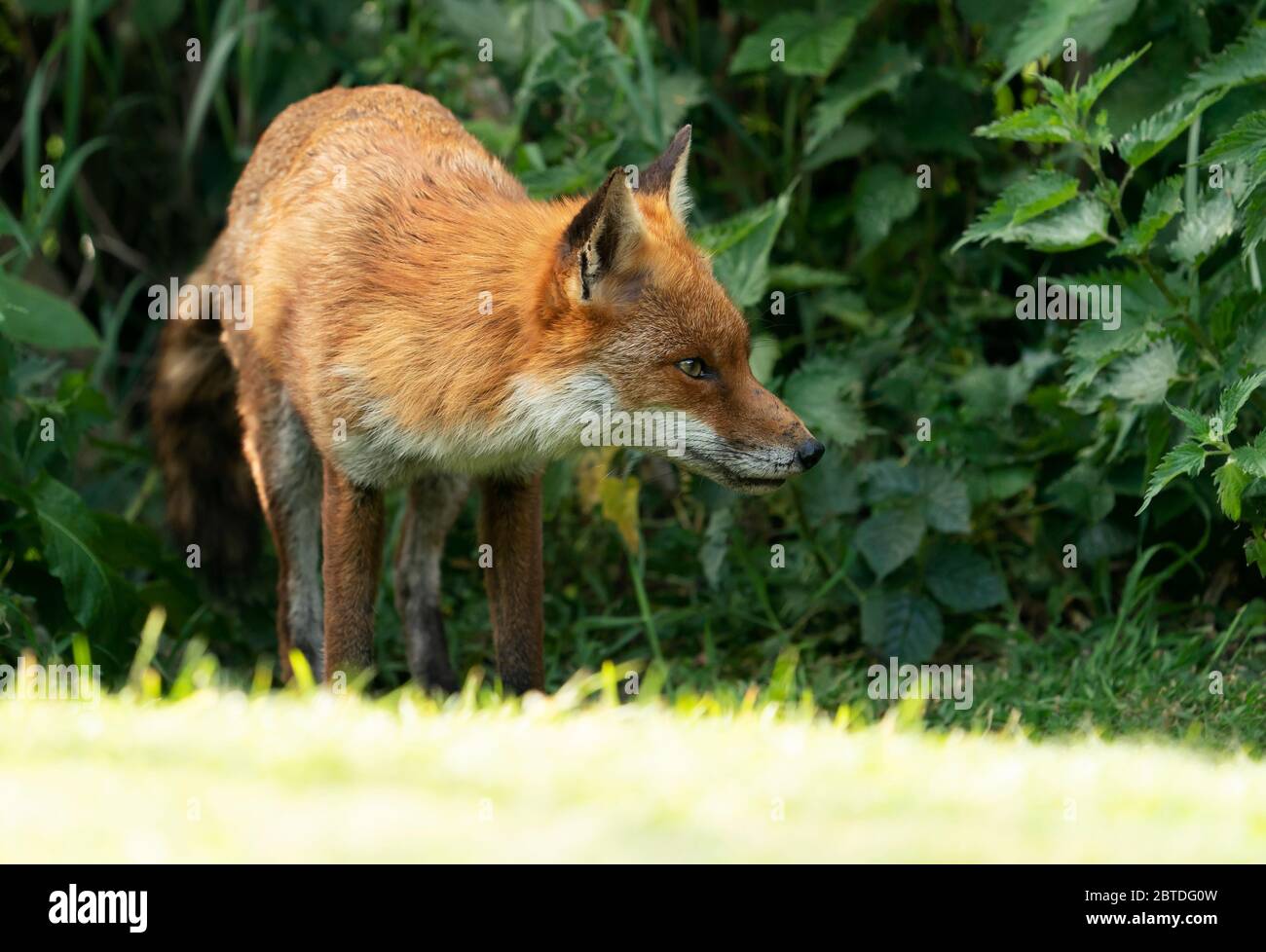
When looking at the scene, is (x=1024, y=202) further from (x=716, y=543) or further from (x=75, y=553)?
(x=75, y=553)

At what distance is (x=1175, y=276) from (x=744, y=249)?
1.58 metres

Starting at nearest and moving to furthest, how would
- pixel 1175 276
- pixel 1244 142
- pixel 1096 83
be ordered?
pixel 1244 142
pixel 1096 83
pixel 1175 276

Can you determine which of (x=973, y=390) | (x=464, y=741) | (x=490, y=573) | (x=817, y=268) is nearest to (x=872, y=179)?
(x=817, y=268)

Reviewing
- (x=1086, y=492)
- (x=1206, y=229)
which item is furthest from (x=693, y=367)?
(x=1086, y=492)

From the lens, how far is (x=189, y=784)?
3.01 metres

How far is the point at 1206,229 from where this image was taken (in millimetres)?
4973

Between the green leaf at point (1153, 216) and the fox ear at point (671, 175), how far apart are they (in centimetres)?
145

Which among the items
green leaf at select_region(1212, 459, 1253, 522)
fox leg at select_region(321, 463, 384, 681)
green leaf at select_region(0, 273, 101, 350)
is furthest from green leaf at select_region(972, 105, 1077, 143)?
green leaf at select_region(0, 273, 101, 350)

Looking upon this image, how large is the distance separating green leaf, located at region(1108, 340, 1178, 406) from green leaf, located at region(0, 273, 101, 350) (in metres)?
4.02

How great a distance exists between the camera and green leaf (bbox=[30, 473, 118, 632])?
18.1ft

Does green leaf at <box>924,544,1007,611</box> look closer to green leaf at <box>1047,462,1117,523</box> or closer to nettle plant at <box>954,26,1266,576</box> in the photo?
green leaf at <box>1047,462,1117,523</box>

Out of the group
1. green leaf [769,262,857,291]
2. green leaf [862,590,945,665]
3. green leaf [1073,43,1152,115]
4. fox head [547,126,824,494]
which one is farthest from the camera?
green leaf [769,262,857,291]

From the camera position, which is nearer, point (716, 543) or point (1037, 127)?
point (1037, 127)

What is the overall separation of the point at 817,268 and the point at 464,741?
4.44 metres
